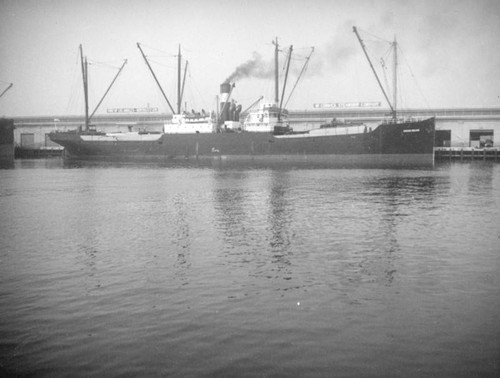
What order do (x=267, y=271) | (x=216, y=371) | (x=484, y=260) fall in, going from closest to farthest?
(x=216, y=371)
(x=267, y=271)
(x=484, y=260)

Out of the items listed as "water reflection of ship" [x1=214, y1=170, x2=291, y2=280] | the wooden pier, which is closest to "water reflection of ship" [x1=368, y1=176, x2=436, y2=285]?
"water reflection of ship" [x1=214, y1=170, x2=291, y2=280]

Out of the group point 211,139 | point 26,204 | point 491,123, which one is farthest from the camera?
point 491,123

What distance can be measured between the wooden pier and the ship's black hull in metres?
8.81

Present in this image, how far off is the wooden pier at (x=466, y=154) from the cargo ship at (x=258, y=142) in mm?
7737

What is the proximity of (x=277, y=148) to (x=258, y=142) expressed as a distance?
8.97 ft

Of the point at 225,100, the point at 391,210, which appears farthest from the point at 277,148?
the point at 391,210

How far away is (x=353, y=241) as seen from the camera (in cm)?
1504

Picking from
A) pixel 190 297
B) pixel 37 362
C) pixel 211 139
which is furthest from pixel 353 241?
pixel 211 139

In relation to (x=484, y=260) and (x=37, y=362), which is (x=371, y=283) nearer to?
(x=484, y=260)

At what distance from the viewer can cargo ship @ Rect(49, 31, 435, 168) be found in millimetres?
64625

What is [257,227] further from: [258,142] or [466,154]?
[466,154]

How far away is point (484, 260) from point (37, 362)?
408 inches

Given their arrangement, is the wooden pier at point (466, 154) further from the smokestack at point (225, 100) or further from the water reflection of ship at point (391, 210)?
the water reflection of ship at point (391, 210)

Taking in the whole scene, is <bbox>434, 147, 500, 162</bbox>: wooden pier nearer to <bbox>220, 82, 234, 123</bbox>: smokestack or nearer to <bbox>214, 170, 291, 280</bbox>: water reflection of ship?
<bbox>220, 82, 234, 123</bbox>: smokestack
